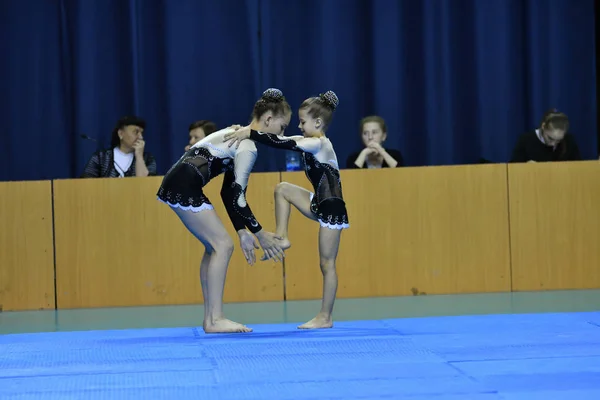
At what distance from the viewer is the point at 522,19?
30.5ft

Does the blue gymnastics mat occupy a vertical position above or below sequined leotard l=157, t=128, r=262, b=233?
below

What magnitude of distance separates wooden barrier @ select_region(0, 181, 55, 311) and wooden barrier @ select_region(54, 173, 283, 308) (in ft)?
0.28

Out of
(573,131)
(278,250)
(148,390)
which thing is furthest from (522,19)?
(148,390)

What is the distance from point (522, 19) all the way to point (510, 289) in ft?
10.5

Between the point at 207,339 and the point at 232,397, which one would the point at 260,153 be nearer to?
the point at 207,339

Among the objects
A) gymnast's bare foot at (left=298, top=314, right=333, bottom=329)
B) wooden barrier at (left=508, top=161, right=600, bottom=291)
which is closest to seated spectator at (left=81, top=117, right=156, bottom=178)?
gymnast's bare foot at (left=298, top=314, right=333, bottom=329)

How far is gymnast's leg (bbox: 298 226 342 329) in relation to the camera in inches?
214

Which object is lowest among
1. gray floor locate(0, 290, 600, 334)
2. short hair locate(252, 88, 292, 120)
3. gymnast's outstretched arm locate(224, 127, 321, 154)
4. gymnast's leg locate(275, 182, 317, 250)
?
gray floor locate(0, 290, 600, 334)

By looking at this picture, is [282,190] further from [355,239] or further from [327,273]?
[355,239]

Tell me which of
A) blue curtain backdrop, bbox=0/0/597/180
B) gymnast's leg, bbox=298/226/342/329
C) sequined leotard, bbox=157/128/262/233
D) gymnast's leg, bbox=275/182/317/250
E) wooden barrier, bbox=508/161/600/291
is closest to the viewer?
sequined leotard, bbox=157/128/262/233

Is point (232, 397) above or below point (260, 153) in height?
below

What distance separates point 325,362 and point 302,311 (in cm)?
246

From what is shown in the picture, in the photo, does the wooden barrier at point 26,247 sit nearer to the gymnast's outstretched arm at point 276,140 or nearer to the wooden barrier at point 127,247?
the wooden barrier at point 127,247

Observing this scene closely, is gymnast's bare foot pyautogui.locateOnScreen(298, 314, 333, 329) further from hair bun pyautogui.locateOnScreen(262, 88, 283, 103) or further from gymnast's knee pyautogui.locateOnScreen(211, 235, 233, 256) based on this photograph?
hair bun pyautogui.locateOnScreen(262, 88, 283, 103)
